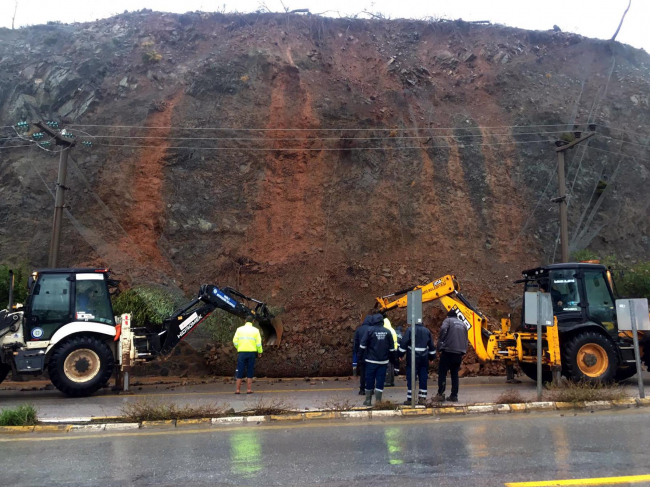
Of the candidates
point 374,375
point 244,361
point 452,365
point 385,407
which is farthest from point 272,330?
point 385,407

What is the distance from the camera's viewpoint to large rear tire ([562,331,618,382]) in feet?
42.2

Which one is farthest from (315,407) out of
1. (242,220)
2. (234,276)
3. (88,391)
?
(242,220)

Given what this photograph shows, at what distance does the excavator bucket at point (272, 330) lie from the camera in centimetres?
1523

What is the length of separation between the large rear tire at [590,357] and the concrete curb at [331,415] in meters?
2.41

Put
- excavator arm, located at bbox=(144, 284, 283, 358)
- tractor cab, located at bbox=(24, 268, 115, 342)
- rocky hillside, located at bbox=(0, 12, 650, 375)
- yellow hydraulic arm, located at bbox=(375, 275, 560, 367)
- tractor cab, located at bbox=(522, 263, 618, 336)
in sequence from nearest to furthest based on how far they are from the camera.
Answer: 1. tractor cab, located at bbox=(24, 268, 115, 342)
2. tractor cab, located at bbox=(522, 263, 618, 336)
3. excavator arm, located at bbox=(144, 284, 283, 358)
4. yellow hydraulic arm, located at bbox=(375, 275, 560, 367)
5. rocky hillside, located at bbox=(0, 12, 650, 375)

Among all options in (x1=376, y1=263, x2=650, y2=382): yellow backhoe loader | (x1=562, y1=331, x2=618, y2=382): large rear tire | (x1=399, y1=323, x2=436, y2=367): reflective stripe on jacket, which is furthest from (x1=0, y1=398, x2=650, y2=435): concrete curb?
(x1=376, y1=263, x2=650, y2=382): yellow backhoe loader

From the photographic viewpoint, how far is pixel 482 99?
27344 mm

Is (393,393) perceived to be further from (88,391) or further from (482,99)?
(482,99)

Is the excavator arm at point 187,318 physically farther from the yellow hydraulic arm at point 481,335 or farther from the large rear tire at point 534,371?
the large rear tire at point 534,371

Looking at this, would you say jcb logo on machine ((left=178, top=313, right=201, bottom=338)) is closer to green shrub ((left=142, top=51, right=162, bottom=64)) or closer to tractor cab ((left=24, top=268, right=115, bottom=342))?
tractor cab ((left=24, top=268, right=115, bottom=342))

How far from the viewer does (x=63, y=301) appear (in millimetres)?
12773

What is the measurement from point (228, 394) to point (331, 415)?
393 centimetres

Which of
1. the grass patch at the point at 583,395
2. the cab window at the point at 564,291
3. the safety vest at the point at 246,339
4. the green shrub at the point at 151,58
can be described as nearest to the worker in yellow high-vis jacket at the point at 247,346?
the safety vest at the point at 246,339

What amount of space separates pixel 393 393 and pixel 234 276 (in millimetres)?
8738
